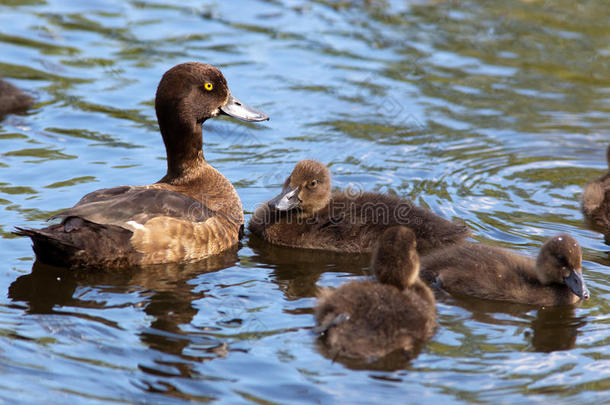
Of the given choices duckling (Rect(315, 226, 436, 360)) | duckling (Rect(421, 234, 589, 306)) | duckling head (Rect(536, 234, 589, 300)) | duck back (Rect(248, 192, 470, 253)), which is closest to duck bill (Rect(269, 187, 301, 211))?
duck back (Rect(248, 192, 470, 253))

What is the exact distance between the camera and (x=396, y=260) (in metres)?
5.77

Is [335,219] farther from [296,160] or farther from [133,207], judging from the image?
[296,160]

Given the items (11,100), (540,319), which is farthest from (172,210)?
(11,100)

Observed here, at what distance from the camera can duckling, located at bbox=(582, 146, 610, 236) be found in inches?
320

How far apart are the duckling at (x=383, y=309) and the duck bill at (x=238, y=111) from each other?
8.87 ft

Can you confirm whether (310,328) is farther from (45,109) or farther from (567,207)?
(45,109)

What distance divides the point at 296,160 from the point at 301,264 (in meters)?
2.36

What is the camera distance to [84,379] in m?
5.18

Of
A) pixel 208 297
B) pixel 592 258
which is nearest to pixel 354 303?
pixel 208 297

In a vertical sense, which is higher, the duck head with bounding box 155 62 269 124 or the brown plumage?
the duck head with bounding box 155 62 269 124

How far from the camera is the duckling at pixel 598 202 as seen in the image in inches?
320

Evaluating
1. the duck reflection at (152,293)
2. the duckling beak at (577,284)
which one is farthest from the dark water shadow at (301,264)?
the duckling beak at (577,284)

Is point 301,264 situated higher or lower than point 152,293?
higher

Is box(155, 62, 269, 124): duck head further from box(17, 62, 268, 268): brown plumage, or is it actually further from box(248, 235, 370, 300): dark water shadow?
box(248, 235, 370, 300): dark water shadow
